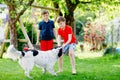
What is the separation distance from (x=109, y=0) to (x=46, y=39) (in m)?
7.22

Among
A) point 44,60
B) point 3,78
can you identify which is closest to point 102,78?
point 44,60

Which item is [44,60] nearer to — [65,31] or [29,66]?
[29,66]

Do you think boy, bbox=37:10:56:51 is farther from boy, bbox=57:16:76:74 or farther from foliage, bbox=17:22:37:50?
foliage, bbox=17:22:37:50

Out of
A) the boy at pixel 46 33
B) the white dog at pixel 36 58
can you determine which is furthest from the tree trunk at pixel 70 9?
the white dog at pixel 36 58

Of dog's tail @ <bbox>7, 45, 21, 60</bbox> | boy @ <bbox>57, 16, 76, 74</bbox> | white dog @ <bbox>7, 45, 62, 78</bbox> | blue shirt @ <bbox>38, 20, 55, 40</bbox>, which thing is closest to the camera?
dog's tail @ <bbox>7, 45, 21, 60</bbox>

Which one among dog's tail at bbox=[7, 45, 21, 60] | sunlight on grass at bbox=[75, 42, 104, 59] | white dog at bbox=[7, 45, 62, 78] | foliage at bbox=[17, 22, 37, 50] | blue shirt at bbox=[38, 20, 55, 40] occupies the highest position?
blue shirt at bbox=[38, 20, 55, 40]

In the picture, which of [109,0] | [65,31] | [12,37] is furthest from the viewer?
[109,0]

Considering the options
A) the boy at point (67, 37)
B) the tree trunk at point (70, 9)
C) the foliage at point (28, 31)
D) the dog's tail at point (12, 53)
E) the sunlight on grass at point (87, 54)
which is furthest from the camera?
the foliage at point (28, 31)

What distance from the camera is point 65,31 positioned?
29.2 feet

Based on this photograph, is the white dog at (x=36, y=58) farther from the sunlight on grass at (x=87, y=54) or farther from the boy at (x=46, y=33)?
the sunlight on grass at (x=87, y=54)

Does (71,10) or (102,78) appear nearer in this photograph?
(102,78)

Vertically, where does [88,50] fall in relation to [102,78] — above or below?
below

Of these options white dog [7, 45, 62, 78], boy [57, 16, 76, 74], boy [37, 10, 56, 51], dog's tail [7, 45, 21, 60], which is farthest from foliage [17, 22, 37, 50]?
dog's tail [7, 45, 21, 60]

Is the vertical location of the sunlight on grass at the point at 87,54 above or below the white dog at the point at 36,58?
below
